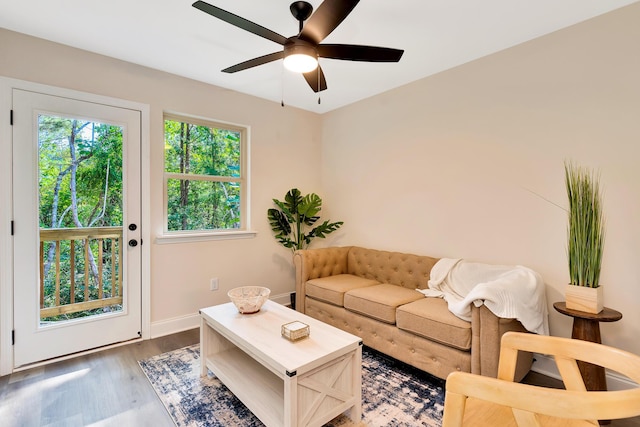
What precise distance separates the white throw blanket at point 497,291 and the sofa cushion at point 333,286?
2.26ft

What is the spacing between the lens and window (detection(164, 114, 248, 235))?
319 cm

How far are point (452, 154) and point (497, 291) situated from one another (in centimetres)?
145

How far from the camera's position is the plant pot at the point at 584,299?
1.84m

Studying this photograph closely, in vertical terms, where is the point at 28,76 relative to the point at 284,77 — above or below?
below

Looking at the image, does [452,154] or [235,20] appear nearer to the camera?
[235,20]

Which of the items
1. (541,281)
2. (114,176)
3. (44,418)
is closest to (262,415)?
(44,418)

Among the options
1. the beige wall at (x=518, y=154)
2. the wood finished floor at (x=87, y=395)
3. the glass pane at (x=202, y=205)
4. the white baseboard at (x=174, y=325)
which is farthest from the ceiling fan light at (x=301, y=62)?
the white baseboard at (x=174, y=325)

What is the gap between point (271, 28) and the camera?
229 cm

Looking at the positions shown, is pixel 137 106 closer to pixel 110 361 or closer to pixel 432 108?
pixel 110 361

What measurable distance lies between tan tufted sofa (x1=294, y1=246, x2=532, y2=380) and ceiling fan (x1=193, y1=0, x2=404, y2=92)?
178 centimetres

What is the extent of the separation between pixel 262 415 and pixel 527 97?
9.59 ft

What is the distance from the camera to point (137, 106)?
2844 mm

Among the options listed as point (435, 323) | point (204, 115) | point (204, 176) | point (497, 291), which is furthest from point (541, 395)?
point (204, 115)

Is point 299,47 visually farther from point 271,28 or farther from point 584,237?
point 584,237
